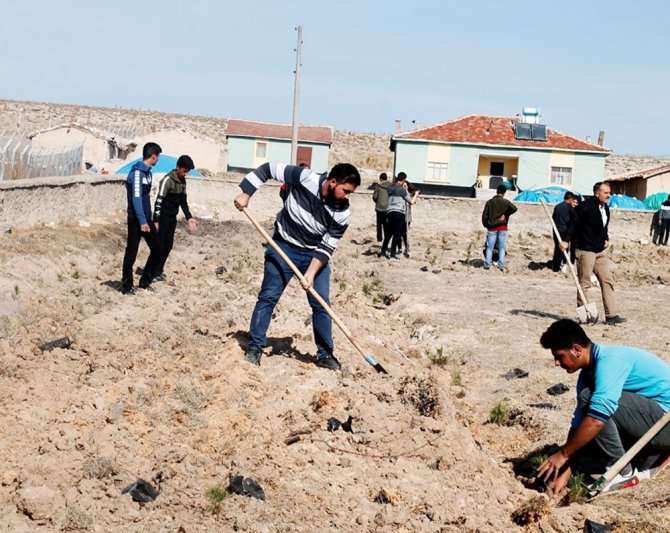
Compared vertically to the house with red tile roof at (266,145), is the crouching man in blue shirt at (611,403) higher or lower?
lower

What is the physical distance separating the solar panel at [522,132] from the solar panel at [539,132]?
0.17 metres

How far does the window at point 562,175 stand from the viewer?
4422cm

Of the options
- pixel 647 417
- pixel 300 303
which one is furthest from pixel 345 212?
pixel 300 303

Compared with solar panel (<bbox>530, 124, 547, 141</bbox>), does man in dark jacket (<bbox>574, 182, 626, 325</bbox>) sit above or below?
below

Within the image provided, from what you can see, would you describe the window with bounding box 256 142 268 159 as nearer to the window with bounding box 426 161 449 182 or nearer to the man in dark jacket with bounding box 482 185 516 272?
the window with bounding box 426 161 449 182

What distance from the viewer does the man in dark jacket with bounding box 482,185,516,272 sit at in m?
16.9

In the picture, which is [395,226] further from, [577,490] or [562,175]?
[562,175]

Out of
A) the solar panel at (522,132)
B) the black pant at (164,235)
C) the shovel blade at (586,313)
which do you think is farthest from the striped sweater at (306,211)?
the solar panel at (522,132)

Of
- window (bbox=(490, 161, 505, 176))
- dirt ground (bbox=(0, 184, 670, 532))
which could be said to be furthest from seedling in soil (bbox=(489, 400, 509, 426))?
window (bbox=(490, 161, 505, 176))

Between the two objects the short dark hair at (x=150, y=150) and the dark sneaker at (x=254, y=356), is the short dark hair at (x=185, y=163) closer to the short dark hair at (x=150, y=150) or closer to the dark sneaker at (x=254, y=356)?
the short dark hair at (x=150, y=150)

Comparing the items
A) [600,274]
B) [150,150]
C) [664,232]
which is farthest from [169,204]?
[664,232]

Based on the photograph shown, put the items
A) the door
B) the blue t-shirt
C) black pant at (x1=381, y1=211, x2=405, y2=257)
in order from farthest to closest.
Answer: the door, black pant at (x1=381, y1=211, x2=405, y2=257), the blue t-shirt

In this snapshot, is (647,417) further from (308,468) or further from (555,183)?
(555,183)

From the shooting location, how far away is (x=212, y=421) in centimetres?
638
